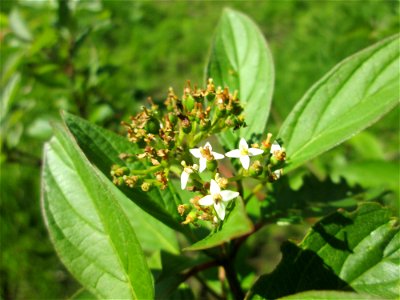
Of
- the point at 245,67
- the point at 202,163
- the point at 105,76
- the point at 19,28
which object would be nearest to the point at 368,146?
the point at 245,67

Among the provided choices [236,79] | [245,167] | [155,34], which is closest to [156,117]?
[245,167]

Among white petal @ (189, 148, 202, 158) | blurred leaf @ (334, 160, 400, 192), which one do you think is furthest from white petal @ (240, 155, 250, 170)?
blurred leaf @ (334, 160, 400, 192)

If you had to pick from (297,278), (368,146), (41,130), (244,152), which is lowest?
(368,146)

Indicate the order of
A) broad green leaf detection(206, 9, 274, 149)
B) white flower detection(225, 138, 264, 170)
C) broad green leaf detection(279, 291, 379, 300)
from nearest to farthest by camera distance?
broad green leaf detection(279, 291, 379, 300)
white flower detection(225, 138, 264, 170)
broad green leaf detection(206, 9, 274, 149)

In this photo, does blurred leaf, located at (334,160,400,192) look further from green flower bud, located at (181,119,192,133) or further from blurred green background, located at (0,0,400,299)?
green flower bud, located at (181,119,192,133)

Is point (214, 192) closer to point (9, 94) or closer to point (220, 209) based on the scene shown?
point (220, 209)

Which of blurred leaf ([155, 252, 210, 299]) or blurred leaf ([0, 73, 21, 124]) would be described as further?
blurred leaf ([0, 73, 21, 124])

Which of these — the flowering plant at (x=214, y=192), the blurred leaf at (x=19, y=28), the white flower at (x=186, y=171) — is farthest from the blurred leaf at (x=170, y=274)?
the blurred leaf at (x=19, y=28)

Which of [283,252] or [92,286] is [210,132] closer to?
[283,252]
